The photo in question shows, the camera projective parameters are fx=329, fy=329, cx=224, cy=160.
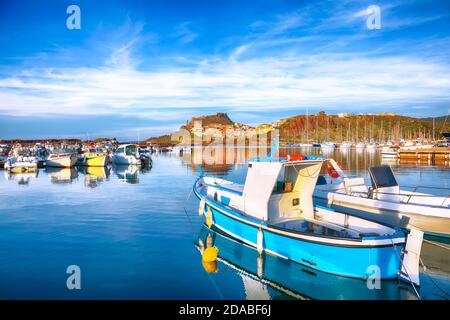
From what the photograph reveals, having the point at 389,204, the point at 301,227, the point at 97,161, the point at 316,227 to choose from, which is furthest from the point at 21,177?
the point at 389,204

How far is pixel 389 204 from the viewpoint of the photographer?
53.7ft

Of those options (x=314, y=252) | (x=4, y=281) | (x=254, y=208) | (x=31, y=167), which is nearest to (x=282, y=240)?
(x=314, y=252)

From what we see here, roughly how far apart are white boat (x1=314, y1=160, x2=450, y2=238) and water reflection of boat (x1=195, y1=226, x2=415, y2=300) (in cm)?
428

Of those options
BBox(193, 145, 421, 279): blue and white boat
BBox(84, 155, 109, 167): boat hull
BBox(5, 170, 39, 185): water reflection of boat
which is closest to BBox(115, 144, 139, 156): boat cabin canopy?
BBox(84, 155, 109, 167): boat hull

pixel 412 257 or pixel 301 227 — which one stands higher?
pixel 301 227

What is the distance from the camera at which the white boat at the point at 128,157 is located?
5866cm

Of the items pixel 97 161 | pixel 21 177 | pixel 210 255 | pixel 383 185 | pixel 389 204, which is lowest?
pixel 210 255

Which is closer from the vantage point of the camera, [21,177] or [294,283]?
[294,283]

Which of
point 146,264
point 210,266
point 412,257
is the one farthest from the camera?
point 146,264

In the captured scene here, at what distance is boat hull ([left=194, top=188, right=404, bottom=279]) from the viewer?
10016mm

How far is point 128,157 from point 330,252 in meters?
52.6

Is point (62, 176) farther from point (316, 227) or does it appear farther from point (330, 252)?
point (330, 252)

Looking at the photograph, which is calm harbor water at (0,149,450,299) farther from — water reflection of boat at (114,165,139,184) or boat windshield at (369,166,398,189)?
water reflection of boat at (114,165,139,184)

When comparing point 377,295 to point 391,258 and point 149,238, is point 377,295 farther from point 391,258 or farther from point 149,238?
point 149,238
